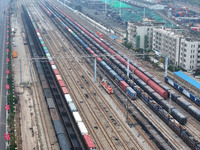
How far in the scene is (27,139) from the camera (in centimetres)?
5272

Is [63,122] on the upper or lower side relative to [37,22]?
lower

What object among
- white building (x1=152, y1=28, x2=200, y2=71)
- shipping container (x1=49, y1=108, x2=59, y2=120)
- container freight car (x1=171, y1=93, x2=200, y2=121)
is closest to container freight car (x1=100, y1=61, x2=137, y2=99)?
container freight car (x1=171, y1=93, x2=200, y2=121)

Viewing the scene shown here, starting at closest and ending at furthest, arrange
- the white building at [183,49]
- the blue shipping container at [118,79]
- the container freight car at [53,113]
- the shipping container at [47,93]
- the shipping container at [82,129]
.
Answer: the container freight car at [53,113], the shipping container at [82,129], the shipping container at [47,93], the blue shipping container at [118,79], the white building at [183,49]

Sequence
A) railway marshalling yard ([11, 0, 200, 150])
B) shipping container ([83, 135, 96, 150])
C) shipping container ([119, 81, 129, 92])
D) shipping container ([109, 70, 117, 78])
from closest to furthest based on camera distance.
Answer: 1. shipping container ([83, 135, 96, 150])
2. railway marshalling yard ([11, 0, 200, 150])
3. shipping container ([119, 81, 129, 92])
4. shipping container ([109, 70, 117, 78])

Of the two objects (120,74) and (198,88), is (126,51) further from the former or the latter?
(198,88)

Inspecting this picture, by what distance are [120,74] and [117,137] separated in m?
29.8

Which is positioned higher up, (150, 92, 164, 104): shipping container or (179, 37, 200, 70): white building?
(179, 37, 200, 70): white building

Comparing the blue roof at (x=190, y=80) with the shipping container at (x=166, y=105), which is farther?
the blue roof at (x=190, y=80)

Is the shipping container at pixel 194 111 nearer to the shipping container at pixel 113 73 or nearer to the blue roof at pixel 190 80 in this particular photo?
the blue roof at pixel 190 80

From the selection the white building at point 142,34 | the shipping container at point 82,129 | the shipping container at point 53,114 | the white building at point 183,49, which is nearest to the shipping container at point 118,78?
the white building at point 183,49

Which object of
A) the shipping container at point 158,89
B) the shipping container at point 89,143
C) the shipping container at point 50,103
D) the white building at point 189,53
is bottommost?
the shipping container at point 89,143

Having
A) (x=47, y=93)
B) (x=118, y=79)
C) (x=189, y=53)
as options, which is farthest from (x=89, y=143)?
(x=189, y=53)

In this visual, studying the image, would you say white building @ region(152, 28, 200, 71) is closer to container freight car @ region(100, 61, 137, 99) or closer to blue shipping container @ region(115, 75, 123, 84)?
blue shipping container @ region(115, 75, 123, 84)

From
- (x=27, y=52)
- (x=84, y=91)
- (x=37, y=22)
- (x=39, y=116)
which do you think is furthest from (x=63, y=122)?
(x=37, y=22)
